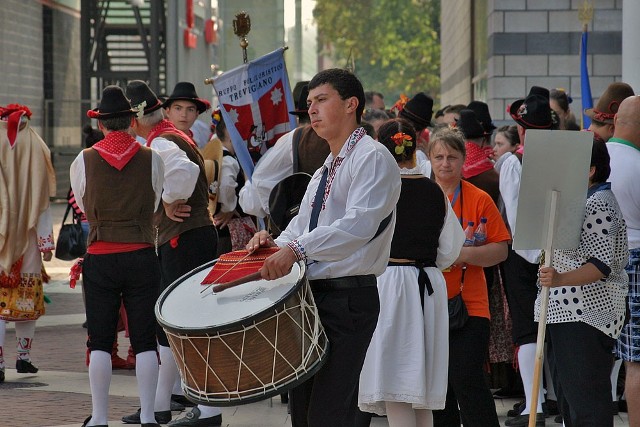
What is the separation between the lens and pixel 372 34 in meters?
72.9

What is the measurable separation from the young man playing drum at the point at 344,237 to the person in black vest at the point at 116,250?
7.28 ft

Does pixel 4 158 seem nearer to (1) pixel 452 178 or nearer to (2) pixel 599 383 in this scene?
(1) pixel 452 178

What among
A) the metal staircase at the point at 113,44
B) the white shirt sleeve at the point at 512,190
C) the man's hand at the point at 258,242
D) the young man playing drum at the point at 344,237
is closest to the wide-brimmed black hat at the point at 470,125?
the white shirt sleeve at the point at 512,190

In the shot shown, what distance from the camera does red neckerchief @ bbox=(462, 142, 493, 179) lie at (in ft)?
26.7

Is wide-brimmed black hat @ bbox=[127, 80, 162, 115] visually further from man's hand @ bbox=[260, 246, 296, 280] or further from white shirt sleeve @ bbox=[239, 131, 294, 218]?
Answer: man's hand @ bbox=[260, 246, 296, 280]

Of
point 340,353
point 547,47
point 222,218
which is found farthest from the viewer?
point 547,47

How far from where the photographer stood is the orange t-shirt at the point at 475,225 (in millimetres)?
6457

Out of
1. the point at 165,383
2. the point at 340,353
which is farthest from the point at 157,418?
the point at 340,353

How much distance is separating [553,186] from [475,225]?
117 centimetres

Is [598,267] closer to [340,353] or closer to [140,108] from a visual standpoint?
[340,353]

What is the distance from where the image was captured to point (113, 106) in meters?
7.33

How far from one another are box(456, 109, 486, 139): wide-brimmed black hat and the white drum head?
12.1 ft

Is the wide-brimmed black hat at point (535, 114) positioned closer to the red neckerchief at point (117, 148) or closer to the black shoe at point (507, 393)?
the black shoe at point (507, 393)

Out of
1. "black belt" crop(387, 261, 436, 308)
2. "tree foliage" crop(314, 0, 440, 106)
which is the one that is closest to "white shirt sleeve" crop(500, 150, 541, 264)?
"black belt" crop(387, 261, 436, 308)
